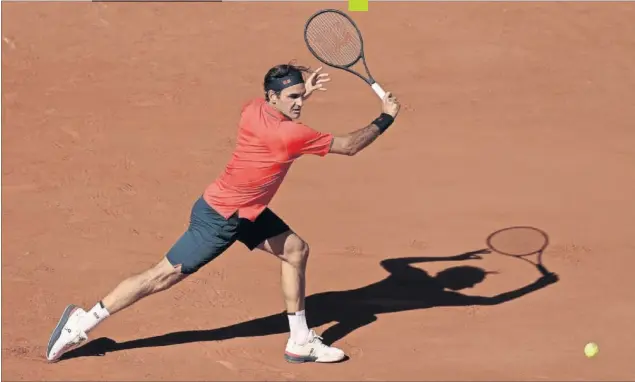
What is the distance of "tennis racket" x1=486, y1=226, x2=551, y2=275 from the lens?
10.9 meters

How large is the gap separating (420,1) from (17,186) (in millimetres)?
5684

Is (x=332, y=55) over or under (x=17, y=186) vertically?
over

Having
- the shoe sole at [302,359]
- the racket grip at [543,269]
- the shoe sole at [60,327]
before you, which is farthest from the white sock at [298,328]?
the racket grip at [543,269]

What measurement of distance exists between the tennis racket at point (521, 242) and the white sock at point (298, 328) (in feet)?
7.47

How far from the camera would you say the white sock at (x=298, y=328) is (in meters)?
9.25

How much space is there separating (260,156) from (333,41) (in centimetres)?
160

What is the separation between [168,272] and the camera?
9.09m

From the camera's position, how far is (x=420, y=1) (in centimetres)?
1616

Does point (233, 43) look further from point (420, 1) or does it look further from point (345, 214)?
point (345, 214)

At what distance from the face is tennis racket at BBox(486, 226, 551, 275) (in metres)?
2.63

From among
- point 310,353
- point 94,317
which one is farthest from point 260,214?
point 94,317

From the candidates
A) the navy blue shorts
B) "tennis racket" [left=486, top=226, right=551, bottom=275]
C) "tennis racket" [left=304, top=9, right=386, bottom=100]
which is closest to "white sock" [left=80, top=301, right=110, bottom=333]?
the navy blue shorts

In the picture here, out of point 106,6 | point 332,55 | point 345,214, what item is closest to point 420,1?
point 106,6

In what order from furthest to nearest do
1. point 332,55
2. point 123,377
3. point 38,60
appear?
1. point 38,60
2. point 332,55
3. point 123,377
